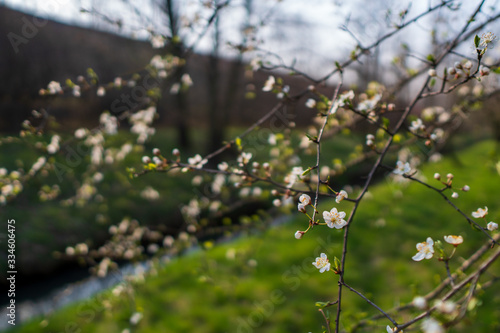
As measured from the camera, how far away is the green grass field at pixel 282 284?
158 inches

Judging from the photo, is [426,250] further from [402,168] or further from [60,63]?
[60,63]

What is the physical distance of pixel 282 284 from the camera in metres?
4.75

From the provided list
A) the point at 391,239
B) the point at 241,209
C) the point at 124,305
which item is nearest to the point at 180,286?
the point at 124,305

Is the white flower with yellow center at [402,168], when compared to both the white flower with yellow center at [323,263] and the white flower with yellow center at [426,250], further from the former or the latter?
the white flower with yellow center at [323,263]

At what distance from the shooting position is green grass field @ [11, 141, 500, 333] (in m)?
4.02

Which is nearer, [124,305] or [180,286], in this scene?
[124,305]

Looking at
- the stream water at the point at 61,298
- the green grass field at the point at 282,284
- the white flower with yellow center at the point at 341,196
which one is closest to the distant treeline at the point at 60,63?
the stream water at the point at 61,298

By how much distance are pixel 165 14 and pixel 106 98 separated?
4.06 metres

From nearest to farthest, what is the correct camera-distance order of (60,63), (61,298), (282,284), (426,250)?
(426,250) < (282,284) < (61,298) < (60,63)

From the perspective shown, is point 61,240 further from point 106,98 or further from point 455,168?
point 455,168

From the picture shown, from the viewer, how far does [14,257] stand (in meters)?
6.31

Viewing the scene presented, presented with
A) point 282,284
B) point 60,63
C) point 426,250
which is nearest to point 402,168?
point 426,250

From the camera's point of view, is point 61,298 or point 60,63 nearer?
point 61,298

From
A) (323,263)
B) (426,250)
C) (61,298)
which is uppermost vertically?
(426,250)
